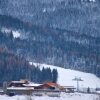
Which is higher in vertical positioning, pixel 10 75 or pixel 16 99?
pixel 10 75

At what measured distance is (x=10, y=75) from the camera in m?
160

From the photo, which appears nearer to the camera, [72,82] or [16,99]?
[16,99]

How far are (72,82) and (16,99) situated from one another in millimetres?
105731

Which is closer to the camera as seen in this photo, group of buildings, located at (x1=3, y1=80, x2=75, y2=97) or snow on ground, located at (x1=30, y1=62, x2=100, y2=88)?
group of buildings, located at (x1=3, y1=80, x2=75, y2=97)

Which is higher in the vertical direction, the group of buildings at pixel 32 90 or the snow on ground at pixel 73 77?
the snow on ground at pixel 73 77

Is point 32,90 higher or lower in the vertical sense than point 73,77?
lower

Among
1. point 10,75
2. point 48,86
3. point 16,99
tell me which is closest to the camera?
point 16,99

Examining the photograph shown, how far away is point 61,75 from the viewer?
188250 mm

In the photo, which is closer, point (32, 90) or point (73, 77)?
point (32, 90)

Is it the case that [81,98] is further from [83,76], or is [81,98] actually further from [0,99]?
[83,76]

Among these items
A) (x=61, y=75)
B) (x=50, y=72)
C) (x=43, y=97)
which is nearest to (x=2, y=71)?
(x=50, y=72)

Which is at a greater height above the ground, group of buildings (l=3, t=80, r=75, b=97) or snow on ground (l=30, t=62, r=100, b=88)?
snow on ground (l=30, t=62, r=100, b=88)

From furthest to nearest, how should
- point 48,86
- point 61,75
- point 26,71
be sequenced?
point 61,75 → point 26,71 → point 48,86

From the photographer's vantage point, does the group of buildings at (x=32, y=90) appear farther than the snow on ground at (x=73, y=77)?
No
